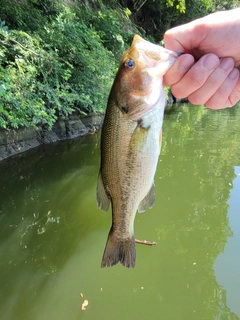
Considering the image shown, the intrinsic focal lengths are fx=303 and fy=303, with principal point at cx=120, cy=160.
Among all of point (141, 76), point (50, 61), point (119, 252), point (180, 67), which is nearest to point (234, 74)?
point (180, 67)

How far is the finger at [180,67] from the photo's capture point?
4.91 ft

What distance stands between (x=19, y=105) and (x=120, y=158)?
5126 mm

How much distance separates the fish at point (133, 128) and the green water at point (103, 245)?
6.76 ft

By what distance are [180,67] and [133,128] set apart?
39 centimetres

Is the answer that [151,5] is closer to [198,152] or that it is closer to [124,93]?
[198,152]

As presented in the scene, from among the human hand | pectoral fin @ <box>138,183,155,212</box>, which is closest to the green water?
pectoral fin @ <box>138,183,155,212</box>

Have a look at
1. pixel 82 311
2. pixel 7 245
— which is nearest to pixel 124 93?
pixel 82 311

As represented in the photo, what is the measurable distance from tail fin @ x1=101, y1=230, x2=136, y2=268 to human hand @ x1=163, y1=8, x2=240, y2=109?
98cm

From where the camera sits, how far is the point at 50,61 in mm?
7613

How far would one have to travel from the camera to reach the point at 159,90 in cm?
155

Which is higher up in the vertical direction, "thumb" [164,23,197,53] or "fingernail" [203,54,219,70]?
"thumb" [164,23,197,53]

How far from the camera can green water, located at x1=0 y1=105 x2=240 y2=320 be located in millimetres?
3369

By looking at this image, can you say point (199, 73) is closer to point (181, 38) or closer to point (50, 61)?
point (181, 38)

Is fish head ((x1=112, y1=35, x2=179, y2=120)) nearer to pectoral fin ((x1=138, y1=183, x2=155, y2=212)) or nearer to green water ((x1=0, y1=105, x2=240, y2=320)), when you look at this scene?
pectoral fin ((x1=138, y1=183, x2=155, y2=212))
